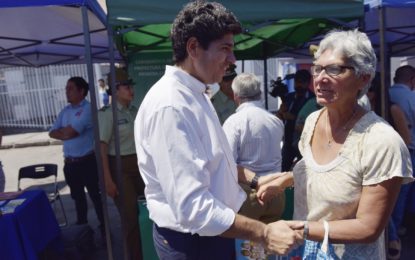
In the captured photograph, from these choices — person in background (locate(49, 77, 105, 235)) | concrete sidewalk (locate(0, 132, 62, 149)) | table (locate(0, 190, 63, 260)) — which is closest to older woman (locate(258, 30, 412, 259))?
table (locate(0, 190, 63, 260))

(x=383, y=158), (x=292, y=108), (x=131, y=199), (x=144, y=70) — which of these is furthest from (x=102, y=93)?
(x=383, y=158)

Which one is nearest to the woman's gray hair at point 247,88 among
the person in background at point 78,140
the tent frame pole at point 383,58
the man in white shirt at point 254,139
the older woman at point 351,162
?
the man in white shirt at point 254,139

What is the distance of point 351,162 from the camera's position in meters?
1.36

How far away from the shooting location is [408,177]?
130 cm

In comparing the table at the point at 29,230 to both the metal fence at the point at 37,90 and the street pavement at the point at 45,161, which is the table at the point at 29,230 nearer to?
the street pavement at the point at 45,161

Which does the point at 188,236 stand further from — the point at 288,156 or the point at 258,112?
the point at 288,156

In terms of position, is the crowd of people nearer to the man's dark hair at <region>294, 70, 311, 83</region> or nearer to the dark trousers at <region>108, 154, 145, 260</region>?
the dark trousers at <region>108, 154, 145, 260</region>

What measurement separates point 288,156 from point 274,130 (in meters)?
2.54

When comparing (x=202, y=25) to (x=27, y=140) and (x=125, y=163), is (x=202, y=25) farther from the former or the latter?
(x=27, y=140)

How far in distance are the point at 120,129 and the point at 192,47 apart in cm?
241

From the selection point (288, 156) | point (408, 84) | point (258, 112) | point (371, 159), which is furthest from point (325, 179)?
point (288, 156)

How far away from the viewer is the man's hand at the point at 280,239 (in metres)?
1.38

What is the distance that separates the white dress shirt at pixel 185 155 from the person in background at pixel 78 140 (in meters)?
2.98

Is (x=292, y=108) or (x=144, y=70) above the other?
(x=144, y=70)
